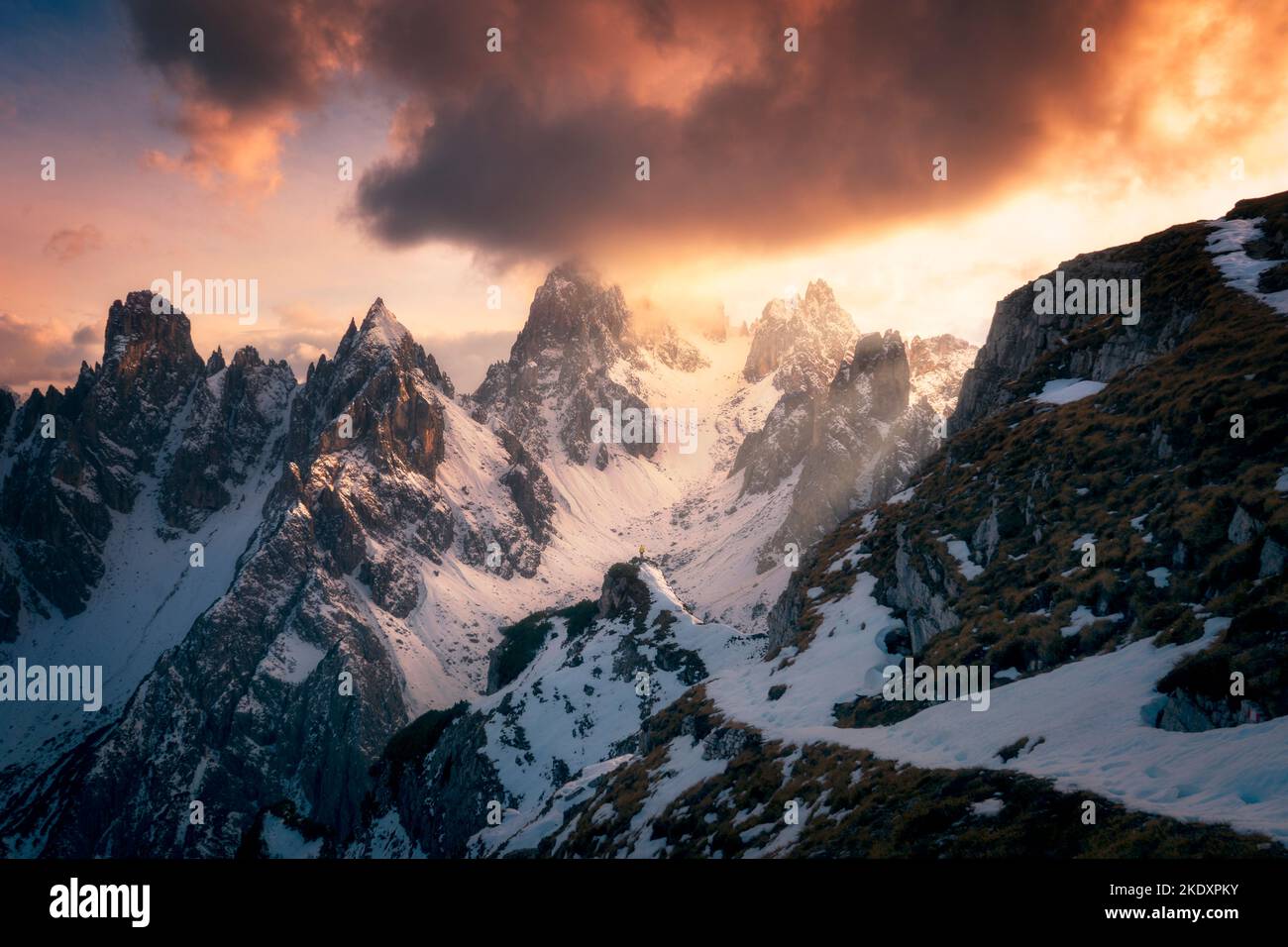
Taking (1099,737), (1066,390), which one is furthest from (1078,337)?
(1099,737)

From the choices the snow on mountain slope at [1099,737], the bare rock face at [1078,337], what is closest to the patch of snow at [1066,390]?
the bare rock face at [1078,337]

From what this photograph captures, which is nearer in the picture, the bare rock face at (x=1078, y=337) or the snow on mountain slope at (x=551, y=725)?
the bare rock face at (x=1078, y=337)

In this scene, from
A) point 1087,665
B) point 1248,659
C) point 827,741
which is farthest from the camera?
point 827,741

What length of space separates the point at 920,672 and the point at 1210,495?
478 inches

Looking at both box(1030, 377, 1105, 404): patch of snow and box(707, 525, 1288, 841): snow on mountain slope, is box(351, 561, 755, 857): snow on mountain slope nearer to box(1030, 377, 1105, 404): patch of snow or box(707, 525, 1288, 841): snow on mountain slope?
box(707, 525, 1288, 841): snow on mountain slope

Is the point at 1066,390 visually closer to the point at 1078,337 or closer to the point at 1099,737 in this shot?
the point at 1078,337

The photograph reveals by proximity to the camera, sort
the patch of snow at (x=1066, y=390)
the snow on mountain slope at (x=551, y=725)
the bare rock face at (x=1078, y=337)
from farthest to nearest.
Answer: the snow on mountain slope at (x=551, y=725) < the patch of snow at (x=1066, y=390) < the bare rock face at (x=1078, y=337)

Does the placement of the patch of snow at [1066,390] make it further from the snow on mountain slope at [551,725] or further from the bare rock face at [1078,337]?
the snow on mountain slope at [551,725]

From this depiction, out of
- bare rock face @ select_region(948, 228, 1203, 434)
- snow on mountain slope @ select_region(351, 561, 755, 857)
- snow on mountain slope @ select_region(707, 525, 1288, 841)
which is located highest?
bare rock face @ select_region(948, 228, 1203, 434)

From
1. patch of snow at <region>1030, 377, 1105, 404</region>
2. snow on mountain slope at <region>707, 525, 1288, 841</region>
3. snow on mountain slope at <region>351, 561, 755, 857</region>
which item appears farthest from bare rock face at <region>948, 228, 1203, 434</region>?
snow on mountain slope at <region>351, 561, 755, 857</region>

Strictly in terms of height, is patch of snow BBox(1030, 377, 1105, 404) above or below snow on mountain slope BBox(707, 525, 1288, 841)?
above
